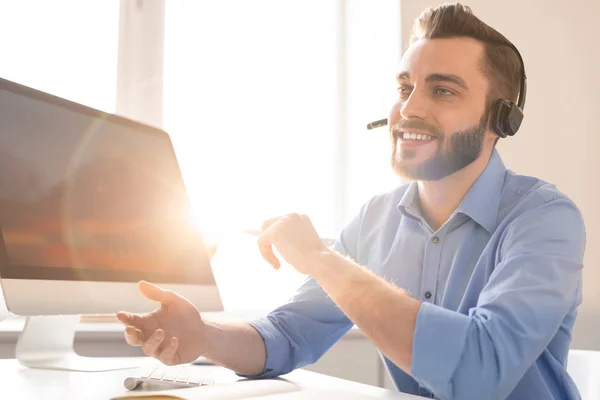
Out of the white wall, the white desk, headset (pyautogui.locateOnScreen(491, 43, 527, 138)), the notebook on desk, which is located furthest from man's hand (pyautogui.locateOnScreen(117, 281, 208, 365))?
the white wall

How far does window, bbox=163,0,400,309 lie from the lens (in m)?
2.29

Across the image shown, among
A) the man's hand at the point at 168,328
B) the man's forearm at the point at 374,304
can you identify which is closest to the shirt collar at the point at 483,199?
the man's forearm at the point at 374,304

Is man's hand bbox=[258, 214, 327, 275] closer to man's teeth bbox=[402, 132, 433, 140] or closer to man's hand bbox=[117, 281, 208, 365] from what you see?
man's hand bbox=[117, 281, 208, 365]

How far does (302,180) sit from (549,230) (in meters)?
1.54

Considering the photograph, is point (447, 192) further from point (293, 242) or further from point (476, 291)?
point (293, 242)

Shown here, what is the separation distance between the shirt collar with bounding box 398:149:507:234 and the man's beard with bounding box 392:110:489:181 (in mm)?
52

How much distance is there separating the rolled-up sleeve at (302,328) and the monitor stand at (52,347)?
0.29 m

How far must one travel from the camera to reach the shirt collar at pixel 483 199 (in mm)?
1301

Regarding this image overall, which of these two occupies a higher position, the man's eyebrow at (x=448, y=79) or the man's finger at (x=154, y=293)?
the man's eyebrow at (x=448, y=79)

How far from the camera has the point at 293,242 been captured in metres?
1.14

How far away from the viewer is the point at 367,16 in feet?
9.11

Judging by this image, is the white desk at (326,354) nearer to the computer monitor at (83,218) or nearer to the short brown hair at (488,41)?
the computer monitor at (83,218)

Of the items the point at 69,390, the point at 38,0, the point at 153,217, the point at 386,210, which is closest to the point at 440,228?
the point at 386,210

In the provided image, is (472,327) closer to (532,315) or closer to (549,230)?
(532,315)
